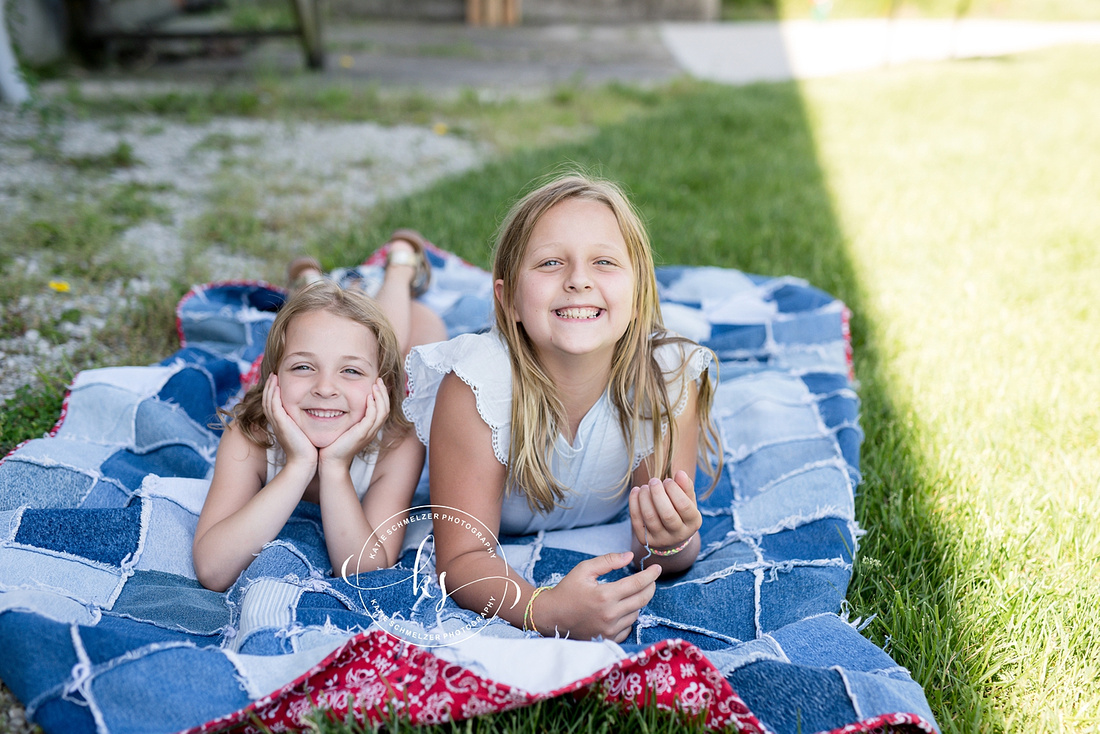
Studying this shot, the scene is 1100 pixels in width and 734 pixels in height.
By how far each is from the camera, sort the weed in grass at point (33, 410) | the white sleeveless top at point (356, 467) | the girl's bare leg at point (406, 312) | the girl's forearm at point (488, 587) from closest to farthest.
Answer: the girl's forearm at point (488, 587), the white sleeveless top at point (356, 467), the weed in grass at point (33, 410), the girl's bare leg at point (406, 312)

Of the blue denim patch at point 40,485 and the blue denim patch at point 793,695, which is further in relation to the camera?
the blue denim patch at point 40,485

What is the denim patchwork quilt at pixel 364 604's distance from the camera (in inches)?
46.8

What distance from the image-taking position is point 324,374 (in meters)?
1.67

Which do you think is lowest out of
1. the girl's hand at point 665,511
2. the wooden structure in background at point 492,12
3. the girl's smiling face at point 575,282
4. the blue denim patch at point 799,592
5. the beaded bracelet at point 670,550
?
the blue denim patch at point 799,592

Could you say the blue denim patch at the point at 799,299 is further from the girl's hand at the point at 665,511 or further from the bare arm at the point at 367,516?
the bare arm at the point at 367,516

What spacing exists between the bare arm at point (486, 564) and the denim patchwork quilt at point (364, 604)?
4 cm

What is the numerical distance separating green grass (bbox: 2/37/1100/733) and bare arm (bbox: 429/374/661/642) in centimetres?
17

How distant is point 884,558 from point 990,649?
29 cm

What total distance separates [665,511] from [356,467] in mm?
740

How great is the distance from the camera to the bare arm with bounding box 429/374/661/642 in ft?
4.47

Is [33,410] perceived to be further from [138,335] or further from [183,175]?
[183,175]

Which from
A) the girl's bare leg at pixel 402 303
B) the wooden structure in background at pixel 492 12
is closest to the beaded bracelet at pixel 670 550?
the girl's bare leg at pixel 402 303

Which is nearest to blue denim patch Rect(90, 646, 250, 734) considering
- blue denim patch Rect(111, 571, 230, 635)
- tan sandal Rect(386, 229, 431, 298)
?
blue denim patch Rect(111, 571, 230, 635)

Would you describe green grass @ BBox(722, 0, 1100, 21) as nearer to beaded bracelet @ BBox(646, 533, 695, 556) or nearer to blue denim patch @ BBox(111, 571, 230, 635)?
beaded bracelet @ BBox(646, 533, 695, 556)
